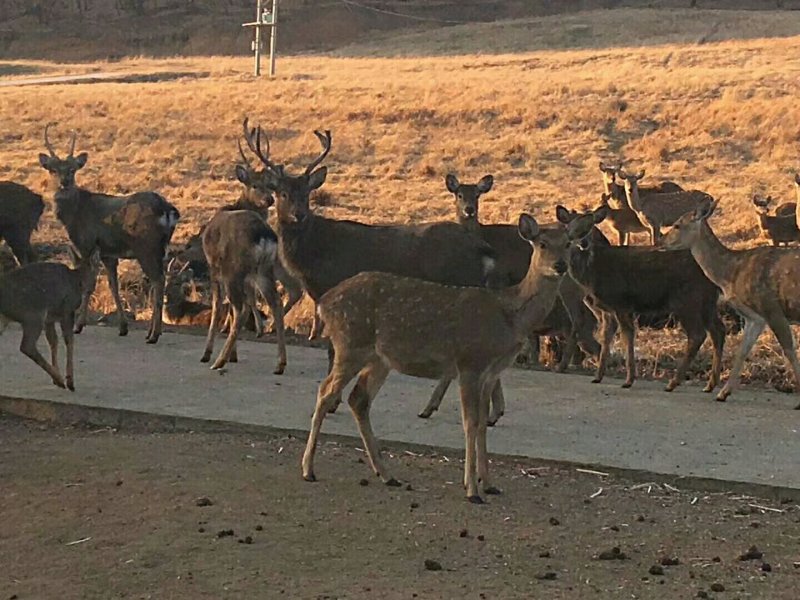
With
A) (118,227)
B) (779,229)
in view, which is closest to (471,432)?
(118,227)

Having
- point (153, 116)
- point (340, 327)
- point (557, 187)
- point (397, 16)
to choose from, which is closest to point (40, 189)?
point (557, 187)

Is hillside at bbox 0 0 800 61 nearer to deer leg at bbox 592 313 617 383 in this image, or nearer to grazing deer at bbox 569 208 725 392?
deer leg at bbox 592 313 617 383

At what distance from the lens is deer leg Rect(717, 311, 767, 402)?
38.7 ft

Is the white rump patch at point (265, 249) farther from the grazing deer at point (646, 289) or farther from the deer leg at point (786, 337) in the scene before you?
the deer leg at point (786, 337)

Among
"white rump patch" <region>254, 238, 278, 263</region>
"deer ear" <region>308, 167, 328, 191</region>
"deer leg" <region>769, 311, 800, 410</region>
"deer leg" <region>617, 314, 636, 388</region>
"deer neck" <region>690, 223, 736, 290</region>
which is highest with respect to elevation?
"deer ear" <region>308, 167, 328, 191</region>

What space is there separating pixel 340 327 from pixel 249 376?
346cm

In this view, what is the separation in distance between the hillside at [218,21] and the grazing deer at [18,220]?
230ft

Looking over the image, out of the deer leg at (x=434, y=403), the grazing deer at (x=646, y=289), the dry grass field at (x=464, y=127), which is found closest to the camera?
the deer leg at (x=434, y=403)

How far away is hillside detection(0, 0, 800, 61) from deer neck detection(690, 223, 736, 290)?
74.6 metres

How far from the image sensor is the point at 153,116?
48.2 m

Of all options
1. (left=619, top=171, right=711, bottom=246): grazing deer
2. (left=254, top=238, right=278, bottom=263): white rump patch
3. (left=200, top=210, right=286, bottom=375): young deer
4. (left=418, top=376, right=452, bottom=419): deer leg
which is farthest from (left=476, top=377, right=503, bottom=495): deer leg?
(left=619, top=171, right=711, bottom=246): grazing deer

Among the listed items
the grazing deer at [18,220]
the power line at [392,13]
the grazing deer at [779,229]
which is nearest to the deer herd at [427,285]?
the grazing deer at [18,220]

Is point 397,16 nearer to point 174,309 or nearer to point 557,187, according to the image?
point 557,187

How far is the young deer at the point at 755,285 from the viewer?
462 inches
